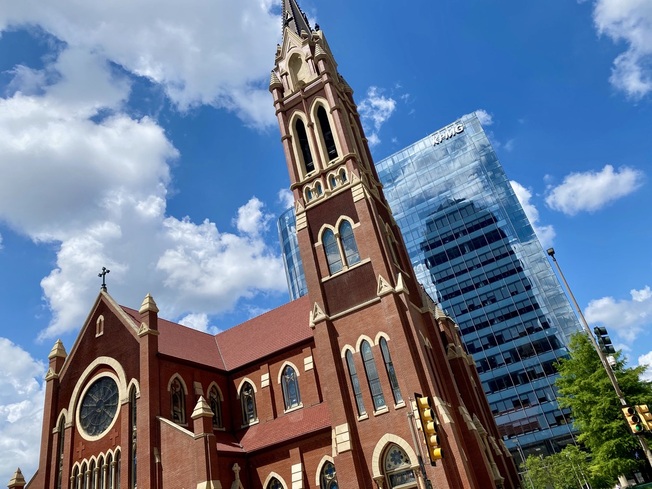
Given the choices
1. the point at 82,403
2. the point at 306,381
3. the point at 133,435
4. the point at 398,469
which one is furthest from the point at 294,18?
the point at 398,469

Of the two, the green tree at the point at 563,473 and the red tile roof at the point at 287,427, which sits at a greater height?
the red tile roof at the point at 287,427

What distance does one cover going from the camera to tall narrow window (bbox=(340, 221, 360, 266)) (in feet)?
84.1

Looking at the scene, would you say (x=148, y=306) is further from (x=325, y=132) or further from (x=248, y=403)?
(x=325, y=132)

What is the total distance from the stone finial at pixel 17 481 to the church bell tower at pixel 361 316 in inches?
656

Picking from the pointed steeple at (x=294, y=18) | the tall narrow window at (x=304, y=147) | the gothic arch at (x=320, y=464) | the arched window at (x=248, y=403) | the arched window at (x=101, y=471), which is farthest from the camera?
the pointed steeple at (x=294, y=18)

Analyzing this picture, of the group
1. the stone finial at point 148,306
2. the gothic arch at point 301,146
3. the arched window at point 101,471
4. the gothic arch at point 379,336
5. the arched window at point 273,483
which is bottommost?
the arched window at point 273,483

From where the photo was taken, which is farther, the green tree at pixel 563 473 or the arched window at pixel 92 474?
the green tree at pixel 563 473

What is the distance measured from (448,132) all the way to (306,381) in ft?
223

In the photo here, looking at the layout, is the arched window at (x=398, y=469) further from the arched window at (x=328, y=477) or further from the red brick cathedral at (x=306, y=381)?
the arched window at (x=328, y=477)

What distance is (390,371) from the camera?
73.0 feet

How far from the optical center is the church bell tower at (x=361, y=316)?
2089 centimetres

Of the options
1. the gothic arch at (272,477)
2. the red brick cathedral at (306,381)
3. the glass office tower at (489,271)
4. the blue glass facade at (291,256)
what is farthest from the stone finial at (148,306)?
the blue glass facade at (291,256)

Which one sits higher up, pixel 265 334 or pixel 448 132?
pixel 448 132

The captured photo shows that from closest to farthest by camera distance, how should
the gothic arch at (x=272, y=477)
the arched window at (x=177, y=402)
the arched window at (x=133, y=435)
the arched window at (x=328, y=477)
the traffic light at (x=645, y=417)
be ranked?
the traffic light at (x=645, y=417)
the arched window at (x=328, y=477)
the arched window at (x=133, y=435)
the gothic arch at (x=272, y=477)
the arched window at (x=177, y=402)
